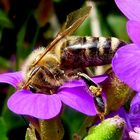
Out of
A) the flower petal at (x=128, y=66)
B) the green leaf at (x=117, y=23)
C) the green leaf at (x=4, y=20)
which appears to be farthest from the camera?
the green leaf at (x=117, y=23)

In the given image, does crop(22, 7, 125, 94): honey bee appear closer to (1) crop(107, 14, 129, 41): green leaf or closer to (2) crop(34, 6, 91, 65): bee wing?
(2) crop(34, 6, 91, 65): bee wing

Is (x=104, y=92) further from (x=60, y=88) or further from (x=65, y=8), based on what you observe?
(x=65, y=8)

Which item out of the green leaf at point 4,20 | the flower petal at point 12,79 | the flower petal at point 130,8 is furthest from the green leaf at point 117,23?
the flower petal at point 130,8

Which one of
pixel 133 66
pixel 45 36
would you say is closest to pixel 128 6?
pixel 133 66

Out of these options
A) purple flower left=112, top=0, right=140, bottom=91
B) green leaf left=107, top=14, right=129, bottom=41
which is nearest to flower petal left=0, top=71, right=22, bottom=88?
purple flower left=112, top=0, right=140, bottom=91

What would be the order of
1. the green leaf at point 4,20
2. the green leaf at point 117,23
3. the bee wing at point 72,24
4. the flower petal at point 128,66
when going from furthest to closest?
the green leaf at point 117,23, the green leaf at point 4,20, the bee wing at point 72,24, the flower petal at point 128,66

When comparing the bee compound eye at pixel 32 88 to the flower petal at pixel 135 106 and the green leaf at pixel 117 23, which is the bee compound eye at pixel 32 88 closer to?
the flower petal at pixel 135 106
